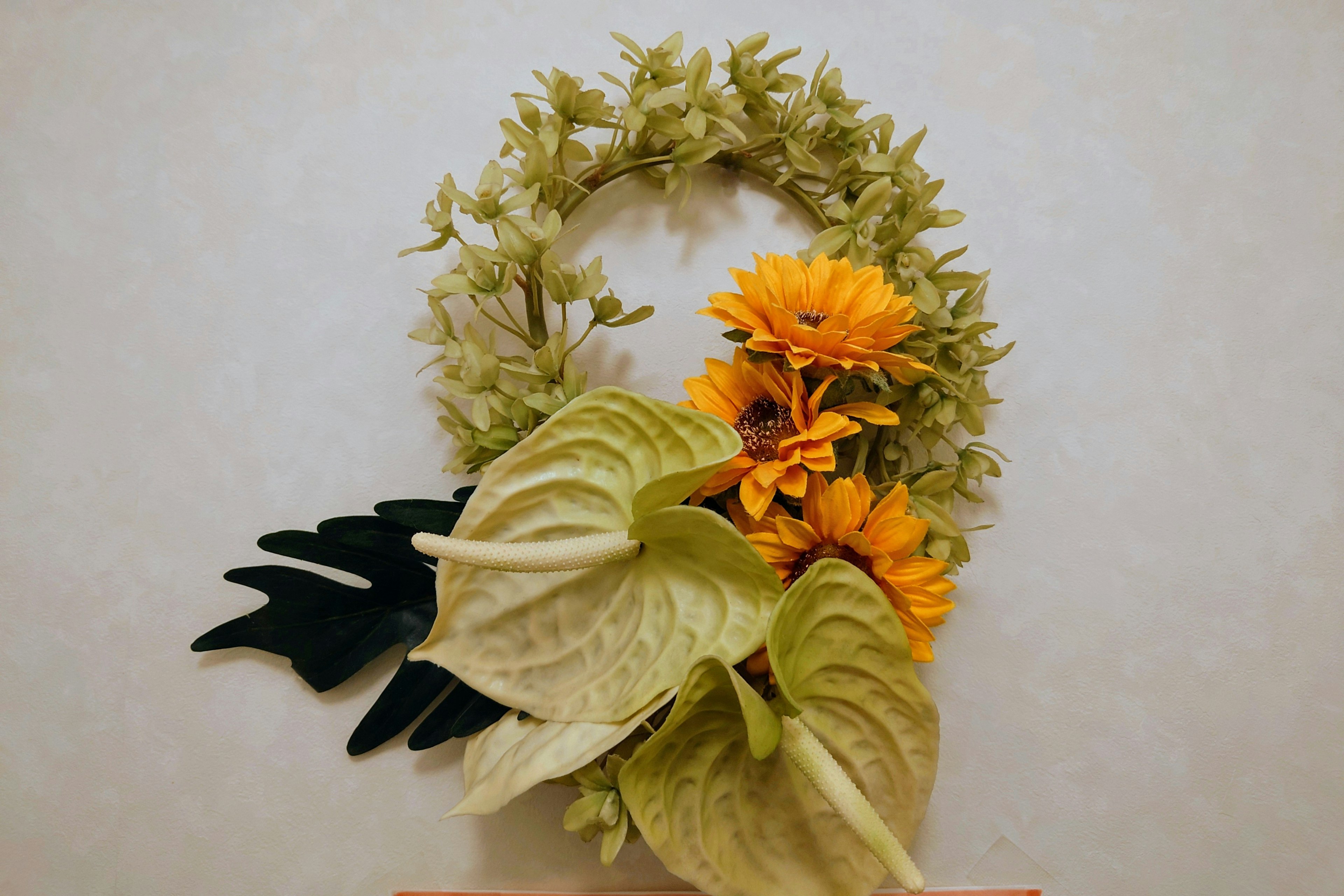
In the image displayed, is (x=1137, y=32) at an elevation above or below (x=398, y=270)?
above

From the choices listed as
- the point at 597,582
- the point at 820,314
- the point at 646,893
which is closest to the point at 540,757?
the point at 597,582

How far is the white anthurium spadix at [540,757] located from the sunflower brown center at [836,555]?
149mm

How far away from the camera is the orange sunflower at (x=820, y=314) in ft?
1.87

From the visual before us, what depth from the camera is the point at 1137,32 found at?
2.54ft

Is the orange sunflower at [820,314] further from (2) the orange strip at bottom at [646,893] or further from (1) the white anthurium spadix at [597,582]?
(2) the orange strip at bottom at [646,893]

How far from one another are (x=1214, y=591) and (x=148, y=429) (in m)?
1.02

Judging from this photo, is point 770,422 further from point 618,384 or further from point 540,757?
point 540,757

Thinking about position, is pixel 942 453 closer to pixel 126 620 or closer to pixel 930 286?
pixel 930 286

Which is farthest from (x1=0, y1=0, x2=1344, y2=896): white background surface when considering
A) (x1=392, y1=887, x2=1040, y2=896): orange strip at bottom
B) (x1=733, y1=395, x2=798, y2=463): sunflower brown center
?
(x1=733, y1=395, x2=798, y2=463): sunflower brown center

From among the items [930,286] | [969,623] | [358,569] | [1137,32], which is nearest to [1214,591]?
[969,623]

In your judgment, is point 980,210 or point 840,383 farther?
point 980,210

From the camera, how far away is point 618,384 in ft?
2.29

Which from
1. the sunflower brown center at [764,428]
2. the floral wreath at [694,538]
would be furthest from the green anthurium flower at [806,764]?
the sunflower brown center at [764,428]

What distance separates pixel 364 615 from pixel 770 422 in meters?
0.39
